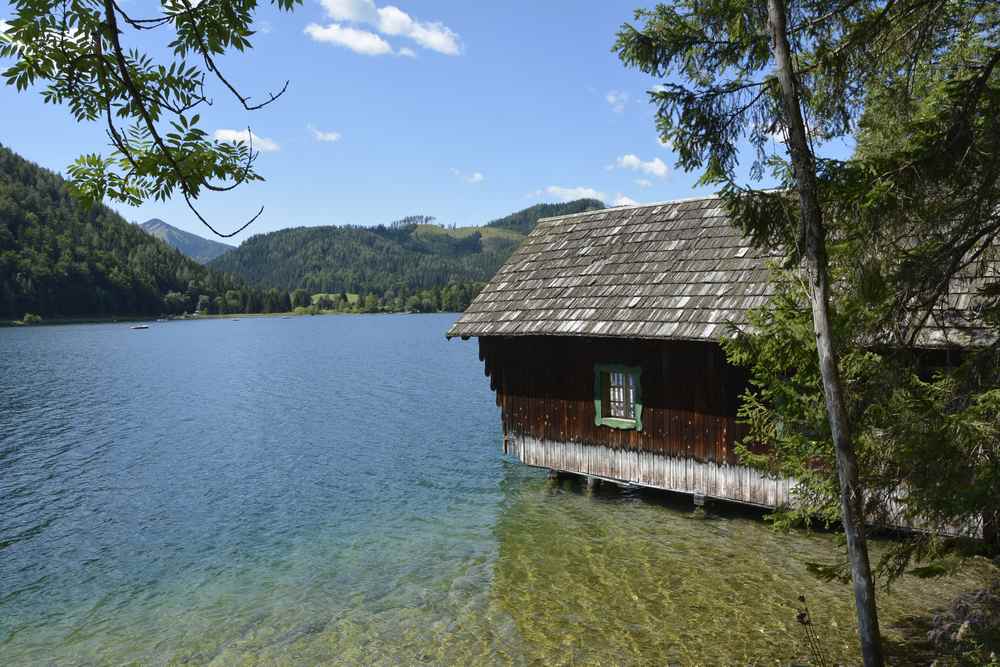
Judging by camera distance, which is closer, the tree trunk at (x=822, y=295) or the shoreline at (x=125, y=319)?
the tree trunk at (x=822, y=295)

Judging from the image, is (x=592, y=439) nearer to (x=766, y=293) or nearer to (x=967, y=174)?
(x=766, y=293)

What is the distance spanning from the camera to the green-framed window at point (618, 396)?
14.8 metres

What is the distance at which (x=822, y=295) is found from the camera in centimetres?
663

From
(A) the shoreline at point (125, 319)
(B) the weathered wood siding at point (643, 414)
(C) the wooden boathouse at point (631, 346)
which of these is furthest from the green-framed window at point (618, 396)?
(A) the shoreline at point (125, 319)

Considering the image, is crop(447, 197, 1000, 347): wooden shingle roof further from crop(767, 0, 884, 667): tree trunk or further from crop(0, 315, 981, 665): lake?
crop(767, 0, 884, 667): tree trunk

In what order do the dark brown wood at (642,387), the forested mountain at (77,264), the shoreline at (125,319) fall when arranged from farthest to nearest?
the forested mountain at (77,264) < the shoreline at (125,319) < the dark brown wood at (642,387)

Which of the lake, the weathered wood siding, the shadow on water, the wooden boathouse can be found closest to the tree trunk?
the shadow on water

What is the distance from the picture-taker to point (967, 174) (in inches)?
244

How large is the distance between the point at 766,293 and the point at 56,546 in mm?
17283

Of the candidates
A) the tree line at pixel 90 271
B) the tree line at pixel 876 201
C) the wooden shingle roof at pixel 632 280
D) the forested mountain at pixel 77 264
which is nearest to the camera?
the tree line at pixel 876 201

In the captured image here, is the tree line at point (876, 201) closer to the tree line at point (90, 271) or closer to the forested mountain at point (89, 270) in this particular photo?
the tree line at point (90, 271)

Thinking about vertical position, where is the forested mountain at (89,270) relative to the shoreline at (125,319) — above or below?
above

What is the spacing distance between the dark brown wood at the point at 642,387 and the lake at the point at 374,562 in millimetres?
1786

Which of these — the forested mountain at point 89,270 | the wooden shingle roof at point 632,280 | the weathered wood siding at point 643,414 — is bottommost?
the weathered wood siding at point 643,414
